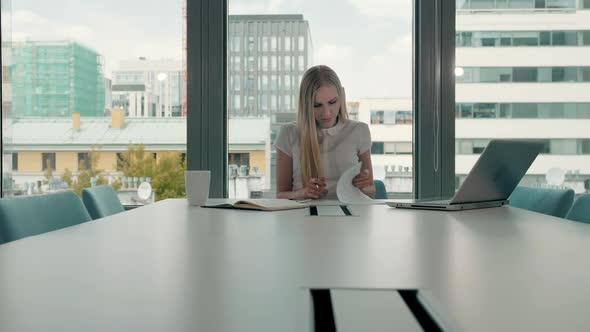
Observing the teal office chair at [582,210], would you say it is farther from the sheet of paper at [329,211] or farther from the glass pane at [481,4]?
the glass pane at [481,4]

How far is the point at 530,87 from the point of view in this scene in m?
3.33

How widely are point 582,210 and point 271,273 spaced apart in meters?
1.40

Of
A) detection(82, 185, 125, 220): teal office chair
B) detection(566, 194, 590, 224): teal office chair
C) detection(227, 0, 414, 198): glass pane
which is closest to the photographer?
detection(566, 194, 590, 224): teal office chair

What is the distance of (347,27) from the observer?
345cm

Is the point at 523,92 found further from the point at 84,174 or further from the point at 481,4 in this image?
the point at 84,174

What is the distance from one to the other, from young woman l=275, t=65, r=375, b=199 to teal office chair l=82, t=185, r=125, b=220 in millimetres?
877

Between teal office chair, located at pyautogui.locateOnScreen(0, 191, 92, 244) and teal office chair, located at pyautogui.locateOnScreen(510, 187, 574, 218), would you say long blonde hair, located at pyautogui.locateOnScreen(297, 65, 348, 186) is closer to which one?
teal office chair, located at pyautogui.locateOnScreen(510, 187, 574, 218)

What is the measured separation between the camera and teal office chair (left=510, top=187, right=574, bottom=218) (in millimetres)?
1899

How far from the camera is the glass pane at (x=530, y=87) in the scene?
3299 millimetres

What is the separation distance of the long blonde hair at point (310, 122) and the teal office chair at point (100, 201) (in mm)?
981

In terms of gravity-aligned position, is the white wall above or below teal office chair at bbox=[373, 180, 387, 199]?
above

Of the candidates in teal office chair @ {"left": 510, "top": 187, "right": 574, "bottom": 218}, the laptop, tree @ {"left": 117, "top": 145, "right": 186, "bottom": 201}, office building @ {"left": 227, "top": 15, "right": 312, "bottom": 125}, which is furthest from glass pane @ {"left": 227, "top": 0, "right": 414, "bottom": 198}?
the laptop

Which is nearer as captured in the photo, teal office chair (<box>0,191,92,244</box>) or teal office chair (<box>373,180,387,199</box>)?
teal office chair (<box>0,191,92,244</box>)

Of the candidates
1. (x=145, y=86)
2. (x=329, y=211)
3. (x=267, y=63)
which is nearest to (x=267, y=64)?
(x=267, y=63)
